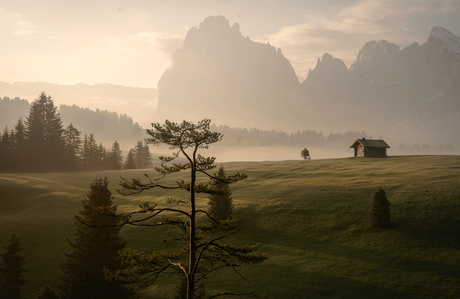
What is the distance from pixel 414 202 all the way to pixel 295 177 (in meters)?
25.1

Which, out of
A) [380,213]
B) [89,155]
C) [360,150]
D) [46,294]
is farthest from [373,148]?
[89,155]

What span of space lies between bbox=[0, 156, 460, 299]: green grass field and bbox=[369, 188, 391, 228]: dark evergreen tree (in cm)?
110

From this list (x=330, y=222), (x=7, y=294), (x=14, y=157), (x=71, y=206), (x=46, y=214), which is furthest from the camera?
(x=14, y=157)

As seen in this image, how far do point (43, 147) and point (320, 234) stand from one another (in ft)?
282

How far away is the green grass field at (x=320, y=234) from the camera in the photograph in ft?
84.2

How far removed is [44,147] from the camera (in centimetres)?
8606

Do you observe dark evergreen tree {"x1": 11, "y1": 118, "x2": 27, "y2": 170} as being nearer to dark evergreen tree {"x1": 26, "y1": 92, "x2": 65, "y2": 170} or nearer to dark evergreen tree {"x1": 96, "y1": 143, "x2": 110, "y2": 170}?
dark evergreen tree {"x1": 26, "y1": 92, "x2": 65, "y2": 170}

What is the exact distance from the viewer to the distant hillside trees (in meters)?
80.2

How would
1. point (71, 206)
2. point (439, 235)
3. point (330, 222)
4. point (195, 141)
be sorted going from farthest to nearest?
point (71, 206) < point (330, 222) < point (439, 235) < point (195, 141)

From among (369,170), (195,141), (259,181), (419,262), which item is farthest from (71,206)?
(369,170)

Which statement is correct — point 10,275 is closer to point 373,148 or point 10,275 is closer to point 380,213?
point 380,213

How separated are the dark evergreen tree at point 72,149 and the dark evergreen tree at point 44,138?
1574 millimetres

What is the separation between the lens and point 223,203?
39562 millimetres

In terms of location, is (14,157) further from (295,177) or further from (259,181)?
(295,177)
